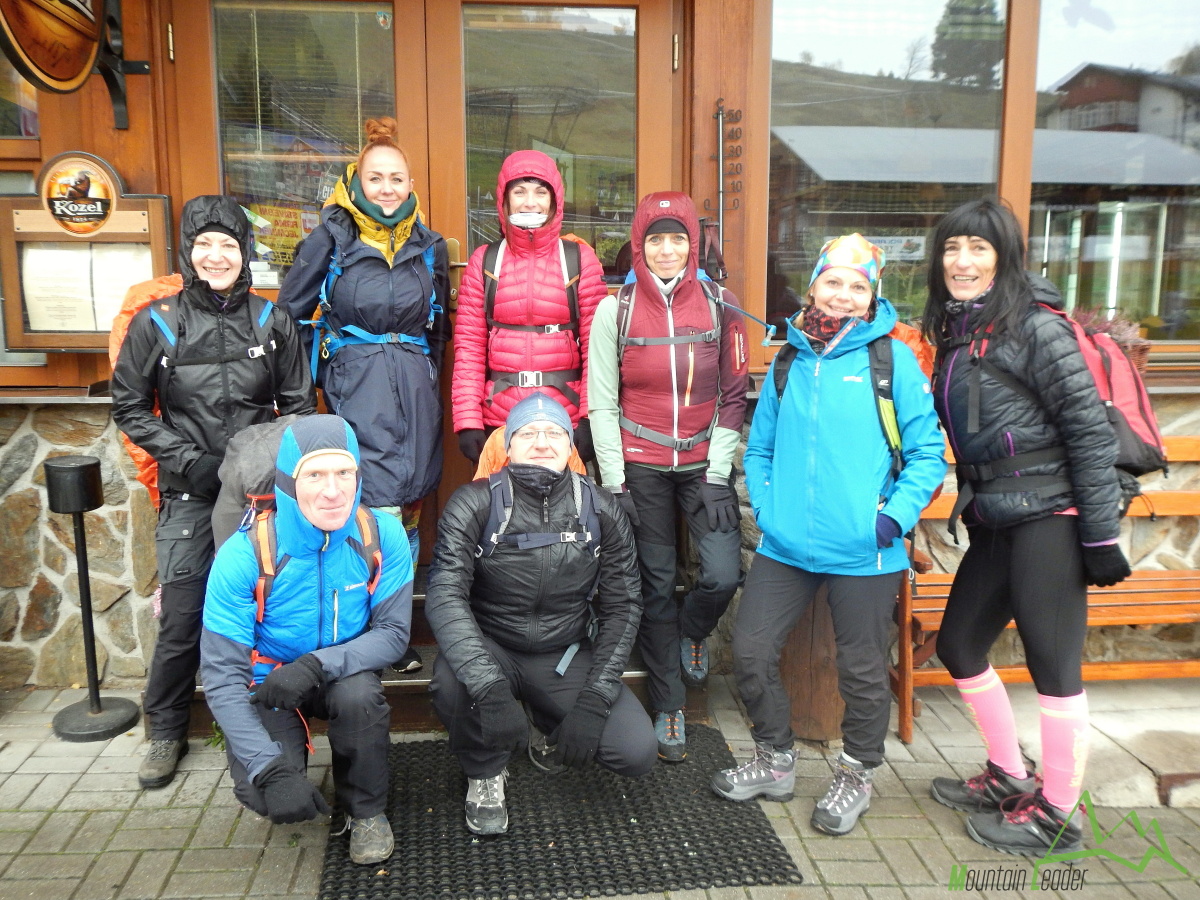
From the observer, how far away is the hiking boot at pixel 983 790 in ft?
10.6

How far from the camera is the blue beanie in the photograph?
9.88ft

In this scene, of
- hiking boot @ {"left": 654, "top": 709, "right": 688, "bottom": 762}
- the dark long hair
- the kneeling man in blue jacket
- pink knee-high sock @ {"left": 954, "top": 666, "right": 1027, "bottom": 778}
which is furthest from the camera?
hiking boot @ {"left": 654, "top": 709, "right": 688, "bottom": 762}

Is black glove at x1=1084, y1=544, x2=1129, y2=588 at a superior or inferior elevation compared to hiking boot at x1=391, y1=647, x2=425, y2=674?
superior

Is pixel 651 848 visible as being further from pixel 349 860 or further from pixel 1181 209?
pixel 1181 209

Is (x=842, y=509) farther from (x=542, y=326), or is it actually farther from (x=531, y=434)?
(x=542, y=326)

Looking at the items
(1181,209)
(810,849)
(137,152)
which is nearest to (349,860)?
(810,849)

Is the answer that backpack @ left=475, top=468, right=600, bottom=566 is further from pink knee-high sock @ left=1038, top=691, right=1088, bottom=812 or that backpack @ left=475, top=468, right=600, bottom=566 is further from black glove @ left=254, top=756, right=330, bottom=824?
pink knee-high sock @ left=1038, top=691, right=1088, bottom=812

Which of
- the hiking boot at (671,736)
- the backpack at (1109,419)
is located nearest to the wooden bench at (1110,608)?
the backpack at (1109,419)

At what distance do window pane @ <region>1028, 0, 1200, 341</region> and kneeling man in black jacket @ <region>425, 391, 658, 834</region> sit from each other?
3144 millimetres

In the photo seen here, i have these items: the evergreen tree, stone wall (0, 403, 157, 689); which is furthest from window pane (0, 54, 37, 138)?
the evergreen tree

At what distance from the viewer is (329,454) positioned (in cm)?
275

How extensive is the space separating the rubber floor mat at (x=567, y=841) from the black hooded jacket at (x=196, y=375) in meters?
1.42

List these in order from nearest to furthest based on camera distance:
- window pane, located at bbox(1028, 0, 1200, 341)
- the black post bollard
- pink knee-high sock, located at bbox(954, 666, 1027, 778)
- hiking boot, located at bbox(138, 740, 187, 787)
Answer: pink knee-high sock, located at bbox(954, 666, 1027, 778) → hiking boot, located at bbox(138, 740, 187, 787) → the black post bollard → window pane, located at bbox(1028, 0, 1200, 341)

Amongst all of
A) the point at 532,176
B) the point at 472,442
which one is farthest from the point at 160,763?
the point at 532,176
